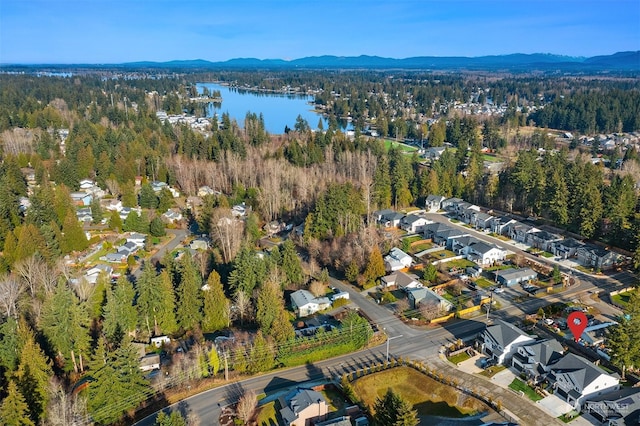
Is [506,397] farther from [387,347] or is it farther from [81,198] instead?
[81,198]

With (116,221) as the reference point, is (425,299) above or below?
below

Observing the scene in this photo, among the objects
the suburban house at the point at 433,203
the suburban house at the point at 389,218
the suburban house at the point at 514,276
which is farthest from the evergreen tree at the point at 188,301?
the suburban house at the point at 433,203

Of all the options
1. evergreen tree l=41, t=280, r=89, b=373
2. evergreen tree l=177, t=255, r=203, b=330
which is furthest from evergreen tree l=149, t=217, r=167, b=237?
evergreen tree l=41, t=280, r=89, b=373

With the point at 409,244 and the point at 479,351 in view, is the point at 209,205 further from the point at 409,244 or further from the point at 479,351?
the point at 479,351

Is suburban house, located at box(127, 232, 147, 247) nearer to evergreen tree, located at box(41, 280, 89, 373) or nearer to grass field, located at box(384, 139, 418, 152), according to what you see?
evergreen tree, located at box(41, 280, 89, 373)

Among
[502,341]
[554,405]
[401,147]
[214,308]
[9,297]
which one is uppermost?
[401,147]

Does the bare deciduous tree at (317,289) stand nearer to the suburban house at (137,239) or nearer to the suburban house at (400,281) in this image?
the suburban house at (400,281)

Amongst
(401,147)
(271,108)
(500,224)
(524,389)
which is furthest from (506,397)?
(271,108)
